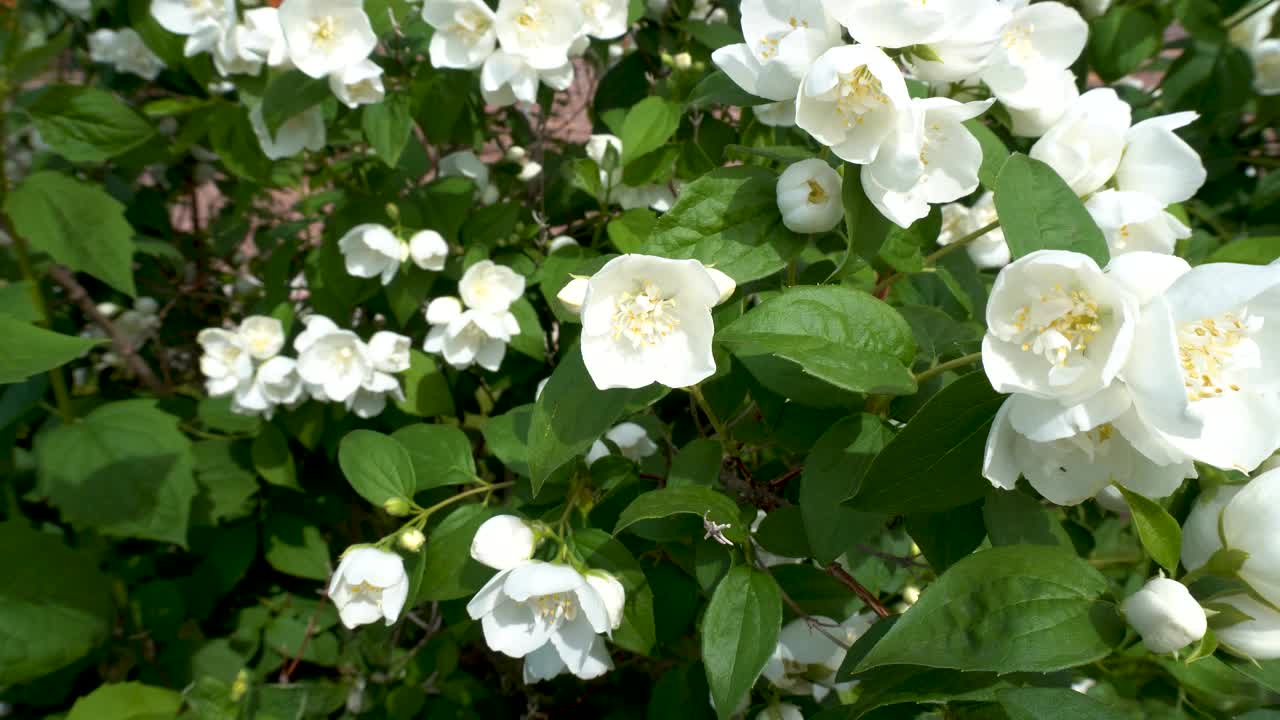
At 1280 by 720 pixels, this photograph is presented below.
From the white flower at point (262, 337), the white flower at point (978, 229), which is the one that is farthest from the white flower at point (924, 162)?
the white flower at point (262, 337)

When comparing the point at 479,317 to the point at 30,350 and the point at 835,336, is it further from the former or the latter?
the point at 835,336

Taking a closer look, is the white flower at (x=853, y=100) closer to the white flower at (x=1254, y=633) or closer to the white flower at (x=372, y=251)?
the white flower at (x=1254, y=633)

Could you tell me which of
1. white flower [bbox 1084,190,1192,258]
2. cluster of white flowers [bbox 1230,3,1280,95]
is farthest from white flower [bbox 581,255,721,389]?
cluster of white flowers [bbox 1230,3,1280,95]

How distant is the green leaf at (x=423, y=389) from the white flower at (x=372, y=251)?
0.20 metres

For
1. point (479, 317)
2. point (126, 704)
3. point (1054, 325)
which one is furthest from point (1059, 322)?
point (126, 704)

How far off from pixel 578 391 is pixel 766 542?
35cm

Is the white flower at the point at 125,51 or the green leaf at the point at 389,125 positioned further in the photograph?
the white flower at the point at 125,51

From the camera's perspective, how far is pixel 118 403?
1.80 meters

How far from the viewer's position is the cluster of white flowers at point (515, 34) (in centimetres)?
136

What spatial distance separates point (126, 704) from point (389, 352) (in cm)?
81

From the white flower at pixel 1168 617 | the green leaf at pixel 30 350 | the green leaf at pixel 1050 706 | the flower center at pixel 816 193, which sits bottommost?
the green leaf at pixel 1050 706

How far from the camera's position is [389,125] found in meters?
1.48

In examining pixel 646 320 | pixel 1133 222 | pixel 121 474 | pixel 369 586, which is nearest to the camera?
pixel 646 320

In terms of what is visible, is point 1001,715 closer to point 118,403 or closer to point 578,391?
point 578,391
